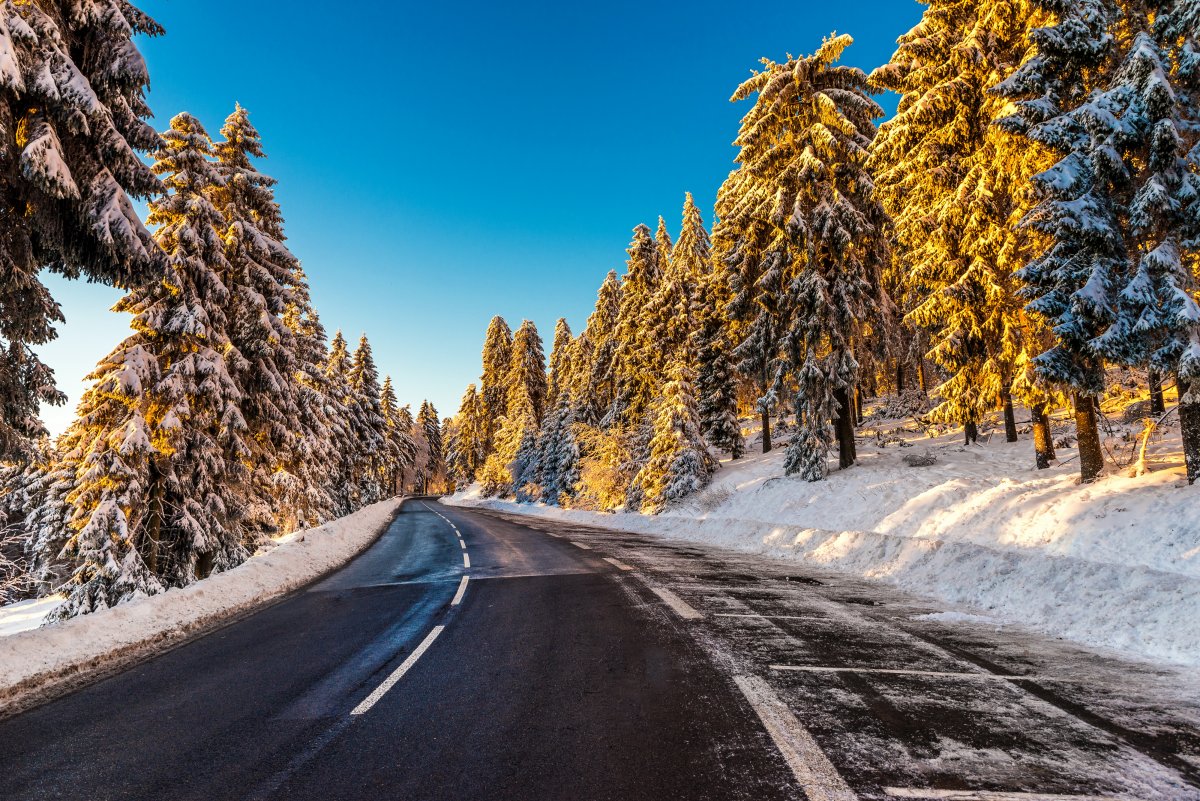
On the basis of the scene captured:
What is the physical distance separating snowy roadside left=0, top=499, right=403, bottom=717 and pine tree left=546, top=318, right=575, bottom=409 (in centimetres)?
4342

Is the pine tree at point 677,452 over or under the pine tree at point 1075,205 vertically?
under

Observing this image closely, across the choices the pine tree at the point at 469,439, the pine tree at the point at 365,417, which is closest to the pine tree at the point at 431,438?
the pine tree at the point at 469,439

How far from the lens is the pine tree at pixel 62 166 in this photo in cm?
698

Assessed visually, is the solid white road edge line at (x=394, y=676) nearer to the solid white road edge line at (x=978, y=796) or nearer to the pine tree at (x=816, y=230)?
the solid white road edge line at (x=978, y=796)

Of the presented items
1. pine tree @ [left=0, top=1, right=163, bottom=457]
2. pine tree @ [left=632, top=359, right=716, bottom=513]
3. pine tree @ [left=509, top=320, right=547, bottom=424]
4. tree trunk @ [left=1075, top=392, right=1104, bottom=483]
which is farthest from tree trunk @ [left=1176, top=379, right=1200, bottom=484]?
pine tree @ [left=509, top=320, right=547, bottom=424]

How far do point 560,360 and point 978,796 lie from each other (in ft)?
186

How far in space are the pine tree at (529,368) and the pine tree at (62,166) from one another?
51.8 metres

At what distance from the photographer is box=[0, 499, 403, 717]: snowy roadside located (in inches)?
223

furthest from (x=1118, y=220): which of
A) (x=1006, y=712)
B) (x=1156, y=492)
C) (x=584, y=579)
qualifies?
(x=584, y=579)

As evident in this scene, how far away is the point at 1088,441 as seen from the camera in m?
11.4

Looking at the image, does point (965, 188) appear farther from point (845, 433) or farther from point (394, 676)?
point (394, 676)

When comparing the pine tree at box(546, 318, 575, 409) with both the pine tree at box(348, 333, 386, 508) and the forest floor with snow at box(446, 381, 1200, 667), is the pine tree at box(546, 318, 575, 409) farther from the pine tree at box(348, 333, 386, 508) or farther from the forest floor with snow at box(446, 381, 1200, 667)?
the forest floor with snow at box(446, 381, 1200, 667)

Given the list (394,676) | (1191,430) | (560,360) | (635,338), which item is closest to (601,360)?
(635,338)

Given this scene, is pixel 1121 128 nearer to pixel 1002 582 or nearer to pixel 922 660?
pixel 1002 582
